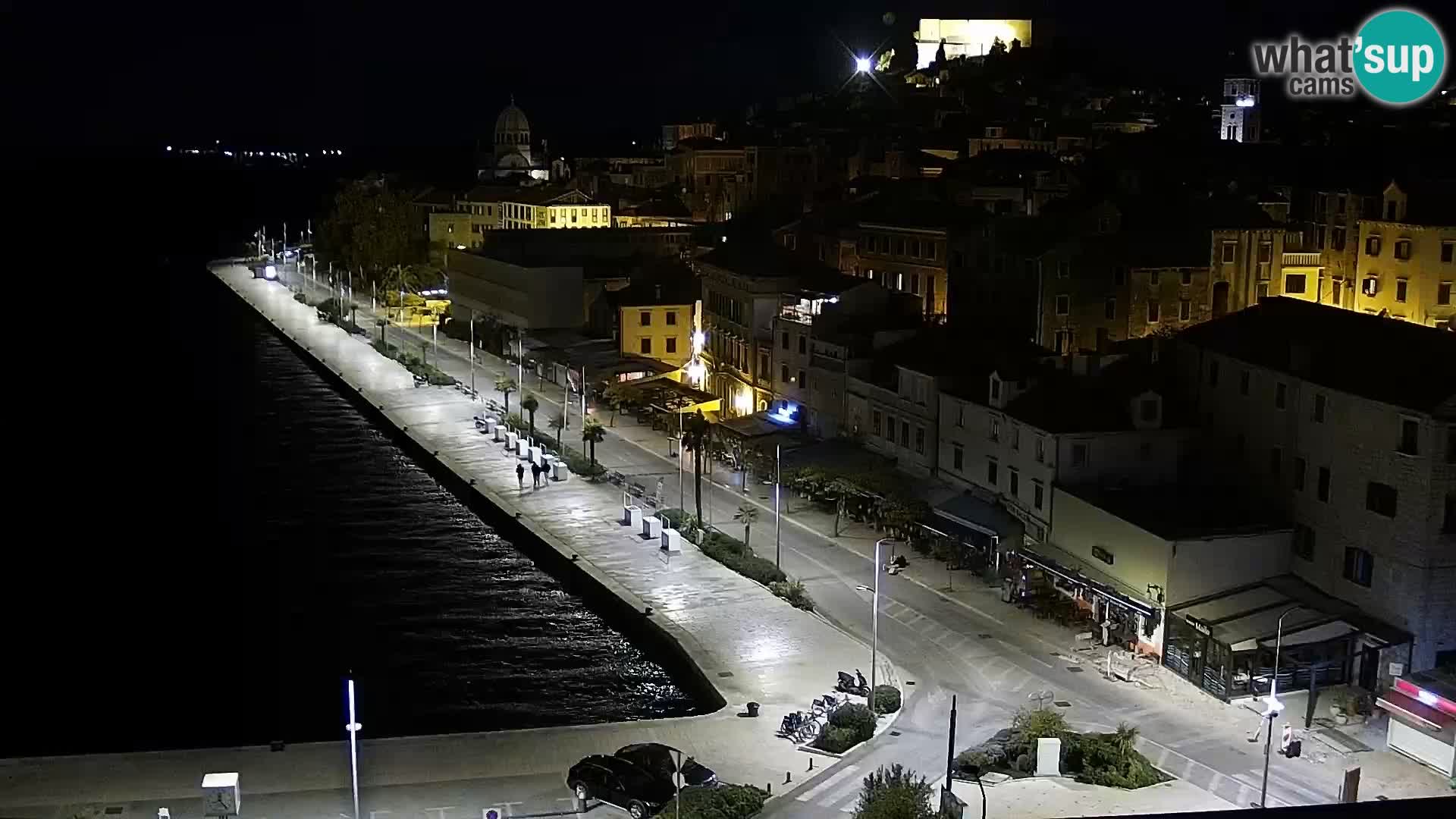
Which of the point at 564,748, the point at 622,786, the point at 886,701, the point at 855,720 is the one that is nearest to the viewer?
the point at 622,786

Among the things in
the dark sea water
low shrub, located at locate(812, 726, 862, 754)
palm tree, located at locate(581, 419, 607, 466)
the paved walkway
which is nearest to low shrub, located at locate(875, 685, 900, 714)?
low shrub, located at locate(812, 726, 862, 754)

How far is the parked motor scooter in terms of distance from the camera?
26.1 m

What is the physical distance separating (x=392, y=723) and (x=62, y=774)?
7.06m

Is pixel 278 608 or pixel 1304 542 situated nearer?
pixel 1304 542

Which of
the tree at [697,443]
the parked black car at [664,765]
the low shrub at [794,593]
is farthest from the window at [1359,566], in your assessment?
the tree at [697,443]

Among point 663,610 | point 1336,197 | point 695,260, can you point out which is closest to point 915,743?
point 663,610

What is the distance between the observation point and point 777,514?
121 feet

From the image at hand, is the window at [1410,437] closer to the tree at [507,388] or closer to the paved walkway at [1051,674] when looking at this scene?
the paved walkway at [1051,674]

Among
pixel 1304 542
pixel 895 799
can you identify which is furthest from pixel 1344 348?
pixel 895 799

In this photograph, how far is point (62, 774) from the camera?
23.3 metres

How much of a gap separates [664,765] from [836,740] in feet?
9.04

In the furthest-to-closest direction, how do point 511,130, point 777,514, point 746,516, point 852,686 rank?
point 511,130 → point 746,516 → point 777,514 → point 852,686

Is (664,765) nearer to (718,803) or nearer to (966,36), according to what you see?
(718,803)

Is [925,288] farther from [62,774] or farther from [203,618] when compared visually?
[62,774]
